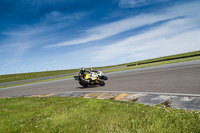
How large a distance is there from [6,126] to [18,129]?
57 centimetres

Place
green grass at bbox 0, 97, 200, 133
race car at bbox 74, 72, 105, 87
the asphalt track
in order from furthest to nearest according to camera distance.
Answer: race car at bbox 74, 72, 105, 87
the asphalt track
green grass at bbox 0, 97, 200, 133

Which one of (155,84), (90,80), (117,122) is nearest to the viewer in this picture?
(117,122)

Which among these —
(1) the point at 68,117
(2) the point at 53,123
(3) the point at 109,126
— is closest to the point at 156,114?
(3) the point at 109,126

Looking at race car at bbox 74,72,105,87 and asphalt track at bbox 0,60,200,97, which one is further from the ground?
race car at bbox 74,72,105,87

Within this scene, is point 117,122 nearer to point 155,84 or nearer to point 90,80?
point 155,84

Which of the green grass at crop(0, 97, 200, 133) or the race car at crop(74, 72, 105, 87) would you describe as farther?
the race car at crop(74, 72, 105, 87)

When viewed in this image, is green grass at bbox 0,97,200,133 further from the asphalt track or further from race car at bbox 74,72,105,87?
race car at bbox 74,72,105,87

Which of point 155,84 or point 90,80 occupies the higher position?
point 90,80

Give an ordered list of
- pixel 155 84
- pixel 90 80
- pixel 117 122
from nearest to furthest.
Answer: pixel 117 122 < pixel 155 84 < pixel 90 80

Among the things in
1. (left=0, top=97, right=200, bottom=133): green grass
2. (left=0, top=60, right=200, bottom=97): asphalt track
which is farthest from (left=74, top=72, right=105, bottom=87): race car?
(left=0, top=97, right=200, bottom=133): green grass

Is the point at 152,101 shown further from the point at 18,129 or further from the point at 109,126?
the point at 18,129

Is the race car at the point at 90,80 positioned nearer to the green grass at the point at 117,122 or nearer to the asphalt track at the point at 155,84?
the asphalt track at the point at 155,84

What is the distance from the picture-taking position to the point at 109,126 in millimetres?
3326

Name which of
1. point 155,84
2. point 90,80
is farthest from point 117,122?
point 90,80
